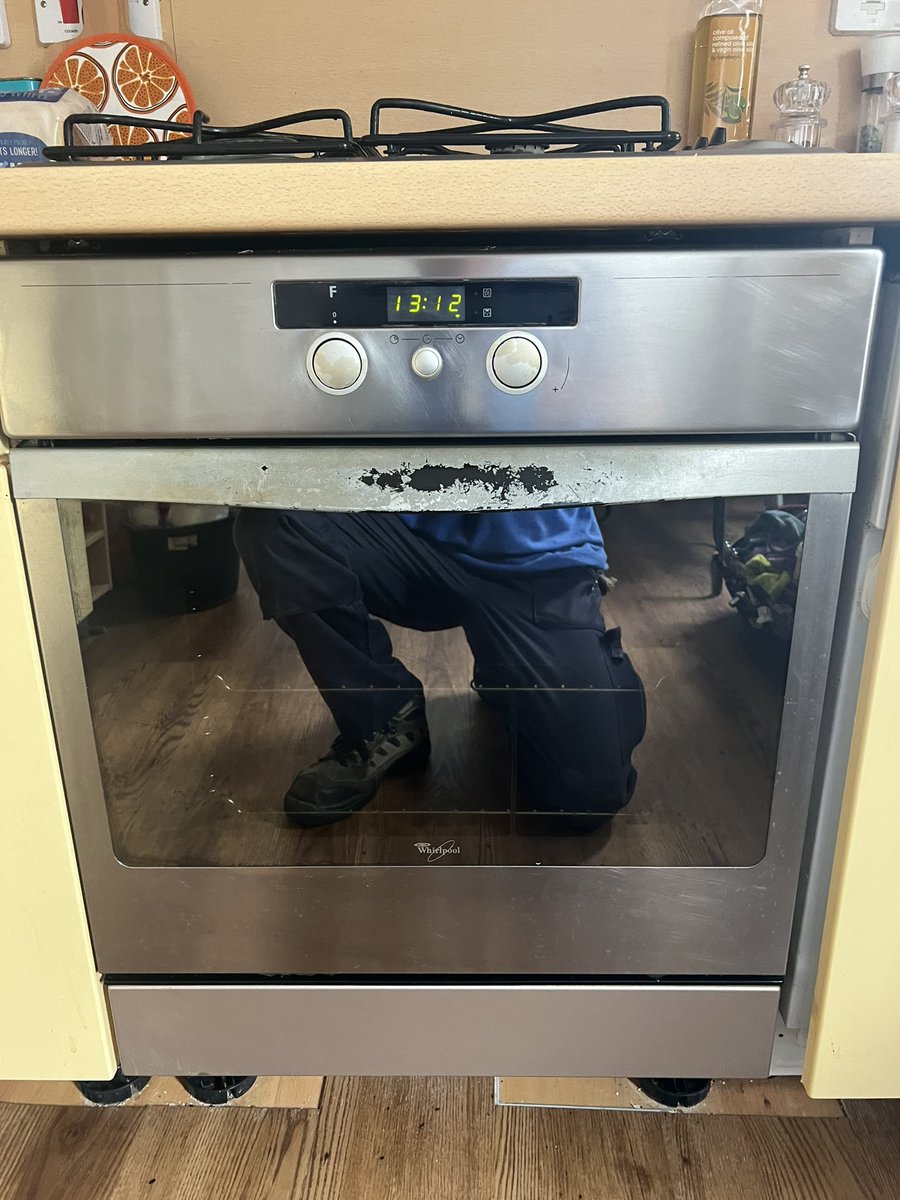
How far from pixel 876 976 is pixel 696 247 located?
623 millimetres

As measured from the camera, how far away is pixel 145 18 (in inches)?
39.6

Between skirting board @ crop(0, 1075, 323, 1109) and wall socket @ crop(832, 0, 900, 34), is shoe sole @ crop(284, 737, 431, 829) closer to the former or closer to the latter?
skirting board @ crop(0, 1075, 323, 1109)

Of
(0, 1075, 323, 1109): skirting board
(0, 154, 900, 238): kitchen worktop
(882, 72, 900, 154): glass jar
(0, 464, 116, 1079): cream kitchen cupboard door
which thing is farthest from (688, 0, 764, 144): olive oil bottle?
(0, 1075, 323, 1109): skirting board

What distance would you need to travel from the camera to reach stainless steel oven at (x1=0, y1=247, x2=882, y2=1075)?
0.60 m

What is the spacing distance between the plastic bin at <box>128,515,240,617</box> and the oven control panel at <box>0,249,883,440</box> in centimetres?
8

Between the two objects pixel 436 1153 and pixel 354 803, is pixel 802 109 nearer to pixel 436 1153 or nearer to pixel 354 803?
pixel 354 803

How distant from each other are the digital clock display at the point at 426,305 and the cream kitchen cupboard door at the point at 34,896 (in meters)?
0.33

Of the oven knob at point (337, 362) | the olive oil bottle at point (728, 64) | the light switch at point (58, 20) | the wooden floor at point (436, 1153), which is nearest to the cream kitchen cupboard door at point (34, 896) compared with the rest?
the wooden floor at point (436, 1153)

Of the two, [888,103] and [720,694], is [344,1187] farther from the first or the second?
[888,103]

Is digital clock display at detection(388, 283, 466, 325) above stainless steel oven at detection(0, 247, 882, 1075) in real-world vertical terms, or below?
above

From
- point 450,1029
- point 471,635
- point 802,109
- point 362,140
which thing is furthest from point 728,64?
point 450,1029

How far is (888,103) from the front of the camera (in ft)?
3.23

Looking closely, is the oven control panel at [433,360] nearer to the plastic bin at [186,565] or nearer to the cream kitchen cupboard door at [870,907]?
the plastic bin at [186,565]

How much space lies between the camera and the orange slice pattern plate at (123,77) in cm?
100
